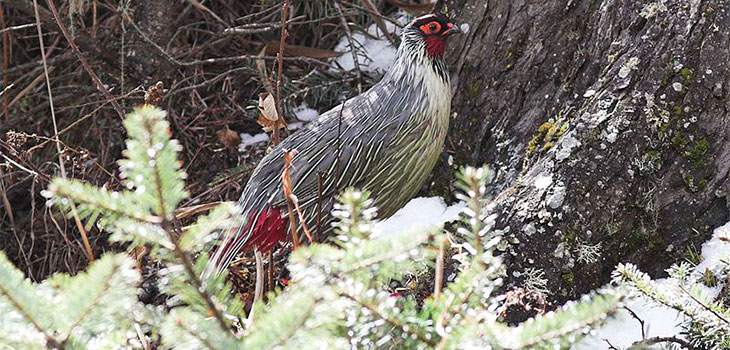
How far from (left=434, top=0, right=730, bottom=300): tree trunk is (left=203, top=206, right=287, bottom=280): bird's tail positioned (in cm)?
65

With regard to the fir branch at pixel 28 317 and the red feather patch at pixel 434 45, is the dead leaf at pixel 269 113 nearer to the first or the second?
the red feather patch at pixel 434 45

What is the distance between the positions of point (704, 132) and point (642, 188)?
0.23 m

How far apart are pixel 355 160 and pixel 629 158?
765mm

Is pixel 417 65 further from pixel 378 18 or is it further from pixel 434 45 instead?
pixel 378 18

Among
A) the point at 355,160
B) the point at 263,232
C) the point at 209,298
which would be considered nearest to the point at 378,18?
the point at 355,160

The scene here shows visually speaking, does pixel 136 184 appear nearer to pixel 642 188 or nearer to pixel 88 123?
pixel 642 188

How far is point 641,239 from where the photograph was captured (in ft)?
7.47

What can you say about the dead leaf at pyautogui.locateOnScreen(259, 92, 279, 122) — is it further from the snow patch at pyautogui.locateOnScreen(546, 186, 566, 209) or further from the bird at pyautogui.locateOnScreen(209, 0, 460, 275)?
the snow patch at pyautogui.locateOnScreen(546, 186, 566, 209)

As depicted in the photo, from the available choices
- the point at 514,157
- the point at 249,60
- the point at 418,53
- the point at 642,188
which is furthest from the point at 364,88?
the point at 642,188

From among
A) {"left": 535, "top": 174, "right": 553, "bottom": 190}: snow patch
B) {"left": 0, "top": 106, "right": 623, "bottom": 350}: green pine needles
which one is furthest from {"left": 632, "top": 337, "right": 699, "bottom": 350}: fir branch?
{"left": 0, "top": 106, "right": 623, "bottom": 350}: green pine needles

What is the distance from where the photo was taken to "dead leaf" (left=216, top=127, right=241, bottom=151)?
347 centimetres

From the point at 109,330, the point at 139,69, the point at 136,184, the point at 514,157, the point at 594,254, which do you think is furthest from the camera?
the point at 139,69

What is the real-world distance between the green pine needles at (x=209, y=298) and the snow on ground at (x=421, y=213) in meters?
1.48

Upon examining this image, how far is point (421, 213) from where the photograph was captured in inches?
113
